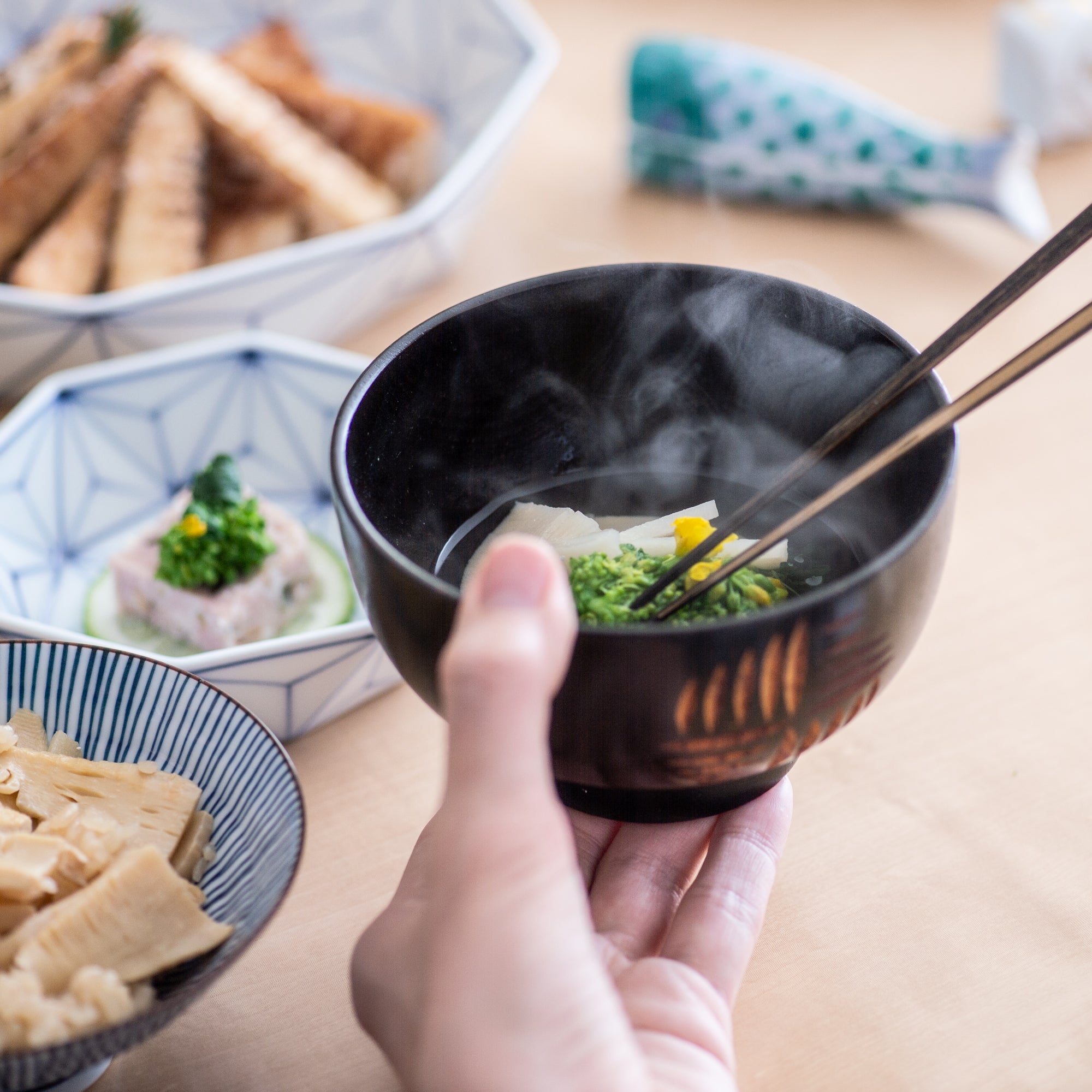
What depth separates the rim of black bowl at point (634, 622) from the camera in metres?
0.50

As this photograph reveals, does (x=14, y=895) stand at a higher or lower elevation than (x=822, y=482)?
lower

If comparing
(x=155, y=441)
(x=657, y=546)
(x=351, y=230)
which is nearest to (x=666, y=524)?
(x=657, y=546)

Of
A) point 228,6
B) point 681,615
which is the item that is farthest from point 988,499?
point 228,6

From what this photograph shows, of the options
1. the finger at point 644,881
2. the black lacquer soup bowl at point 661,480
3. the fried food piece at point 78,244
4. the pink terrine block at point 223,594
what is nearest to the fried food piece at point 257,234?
the fried food piece at point 78,244

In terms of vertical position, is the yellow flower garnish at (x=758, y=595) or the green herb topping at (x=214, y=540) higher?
the yellow flower garnish at (x=758, y=595)

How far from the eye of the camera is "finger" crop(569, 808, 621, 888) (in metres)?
0.71

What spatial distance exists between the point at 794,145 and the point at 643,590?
1.05 meters

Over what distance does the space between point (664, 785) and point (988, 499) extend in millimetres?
645

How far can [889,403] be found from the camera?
25.1 inches

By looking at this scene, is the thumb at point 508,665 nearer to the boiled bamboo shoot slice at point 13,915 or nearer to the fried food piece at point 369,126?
the boiled bamboo shoot slice at point 13,915

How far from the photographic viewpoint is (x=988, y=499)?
109 cm

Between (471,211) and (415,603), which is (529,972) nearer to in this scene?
(415,603)

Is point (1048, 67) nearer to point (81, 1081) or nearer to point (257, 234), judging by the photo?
point (257, 234)

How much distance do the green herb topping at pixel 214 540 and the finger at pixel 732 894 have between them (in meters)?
0.45
